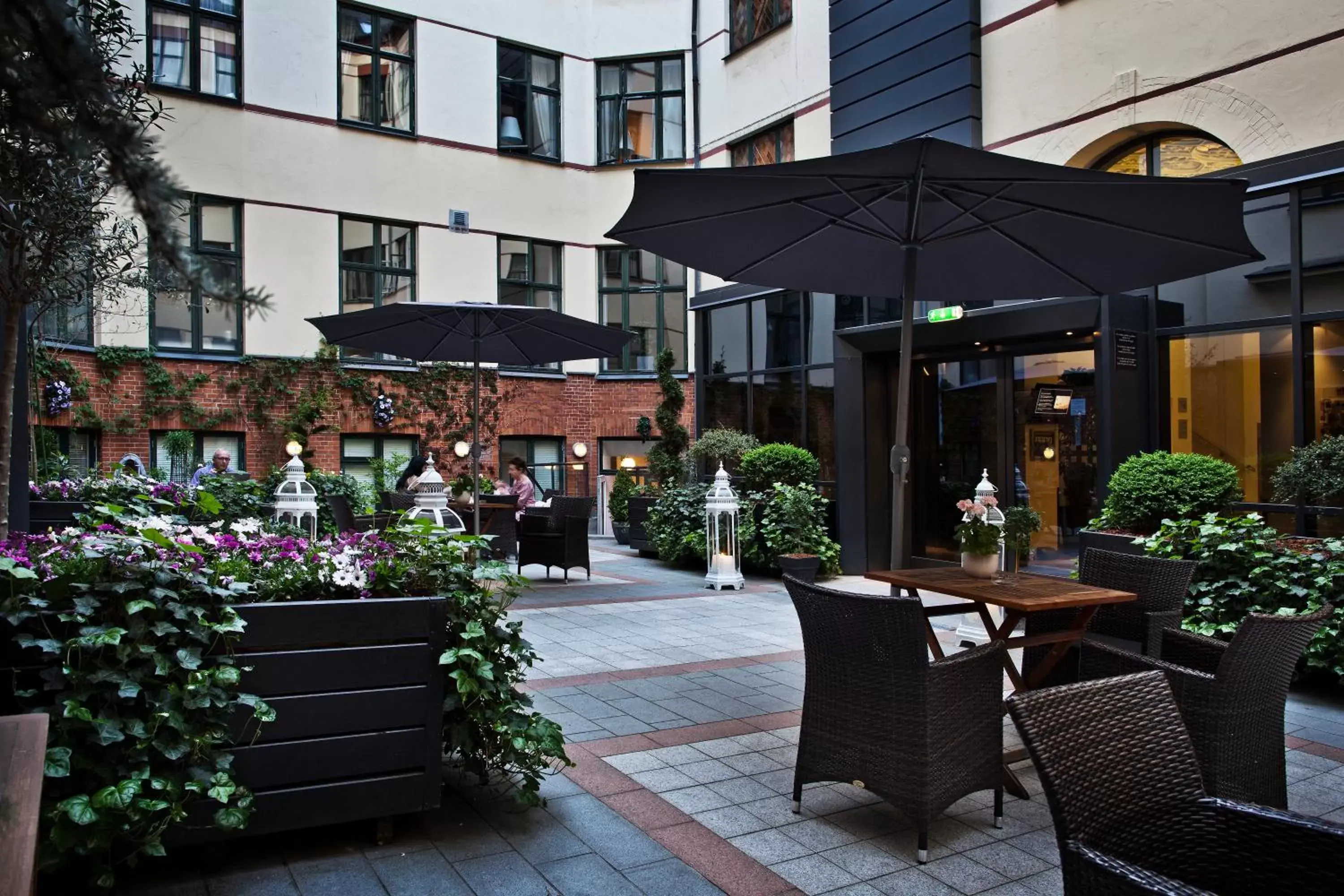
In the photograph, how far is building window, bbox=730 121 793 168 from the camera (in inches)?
494

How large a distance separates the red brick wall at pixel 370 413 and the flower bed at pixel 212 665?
936 cm

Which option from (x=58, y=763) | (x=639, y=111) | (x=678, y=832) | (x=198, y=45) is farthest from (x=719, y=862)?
(x=639, y=111)

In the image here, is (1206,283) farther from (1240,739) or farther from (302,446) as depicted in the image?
(302,446)

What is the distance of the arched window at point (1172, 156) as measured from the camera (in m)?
7.75

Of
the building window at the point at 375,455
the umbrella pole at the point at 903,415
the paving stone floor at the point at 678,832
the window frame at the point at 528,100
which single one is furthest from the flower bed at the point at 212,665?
the window frame at the point at 528,100

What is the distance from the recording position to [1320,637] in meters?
5.18

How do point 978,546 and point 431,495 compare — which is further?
point 431,495

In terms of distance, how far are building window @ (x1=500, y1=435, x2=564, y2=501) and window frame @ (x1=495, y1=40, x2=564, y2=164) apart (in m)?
5.03

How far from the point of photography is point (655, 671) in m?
5.83

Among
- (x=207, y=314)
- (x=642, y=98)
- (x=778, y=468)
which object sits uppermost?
(x=642, y=98)

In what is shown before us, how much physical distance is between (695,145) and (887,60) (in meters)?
4.74

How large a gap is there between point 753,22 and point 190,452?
9.96 m

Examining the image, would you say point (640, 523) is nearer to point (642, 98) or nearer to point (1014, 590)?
point (642, 98)

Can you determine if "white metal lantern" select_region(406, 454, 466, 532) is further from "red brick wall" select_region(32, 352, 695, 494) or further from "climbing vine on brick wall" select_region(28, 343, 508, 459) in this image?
"climbing vine on brick wall" select_region(28, 343, 508, 459)
